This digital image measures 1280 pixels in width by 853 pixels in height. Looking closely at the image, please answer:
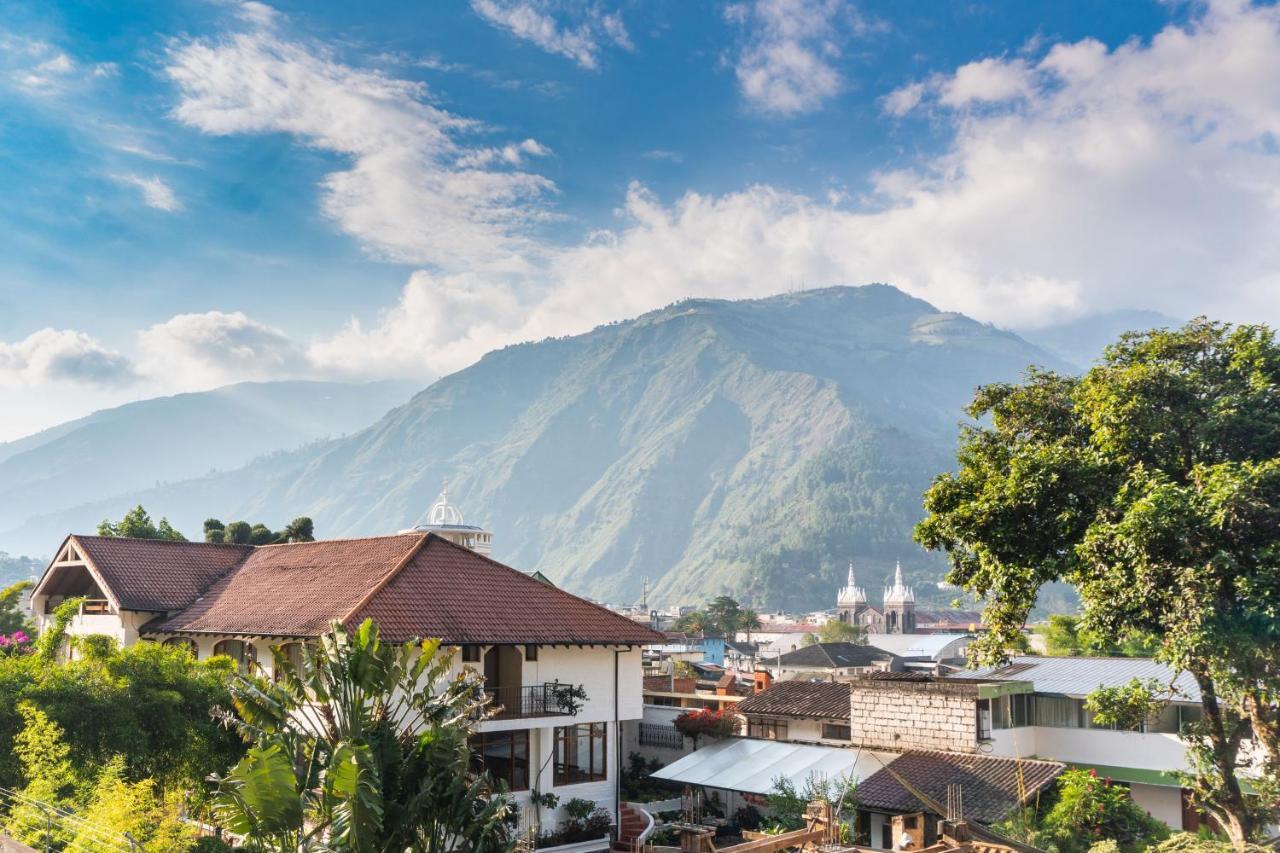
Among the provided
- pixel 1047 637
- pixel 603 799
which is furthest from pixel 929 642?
pixel 603 799

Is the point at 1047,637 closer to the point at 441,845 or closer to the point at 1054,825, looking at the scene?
the point at 1054,825

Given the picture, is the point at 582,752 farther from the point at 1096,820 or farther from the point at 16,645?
the point at 16,645

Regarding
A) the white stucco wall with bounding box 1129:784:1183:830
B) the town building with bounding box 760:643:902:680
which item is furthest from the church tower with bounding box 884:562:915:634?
the white stucco wall with bounding box 1129:784:1183:830

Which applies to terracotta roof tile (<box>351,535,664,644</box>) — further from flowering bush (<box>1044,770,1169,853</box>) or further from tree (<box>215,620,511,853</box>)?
flowering bush (<box>1044,770,1169,853</box>)

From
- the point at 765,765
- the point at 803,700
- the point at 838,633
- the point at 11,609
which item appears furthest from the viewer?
the point at 838,633

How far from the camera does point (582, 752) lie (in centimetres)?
3069

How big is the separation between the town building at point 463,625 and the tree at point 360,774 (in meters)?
10.5

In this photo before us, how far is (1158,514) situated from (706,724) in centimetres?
2262

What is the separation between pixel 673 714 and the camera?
37.5 meters

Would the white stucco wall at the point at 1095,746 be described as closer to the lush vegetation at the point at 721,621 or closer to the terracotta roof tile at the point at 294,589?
the terracotta roof tile at the point at 294,589

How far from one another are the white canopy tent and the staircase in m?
2.28

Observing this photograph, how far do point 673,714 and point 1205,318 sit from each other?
24.3 m

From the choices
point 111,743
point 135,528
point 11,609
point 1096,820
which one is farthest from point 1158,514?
point 11,609

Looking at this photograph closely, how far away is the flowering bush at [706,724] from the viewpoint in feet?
117
